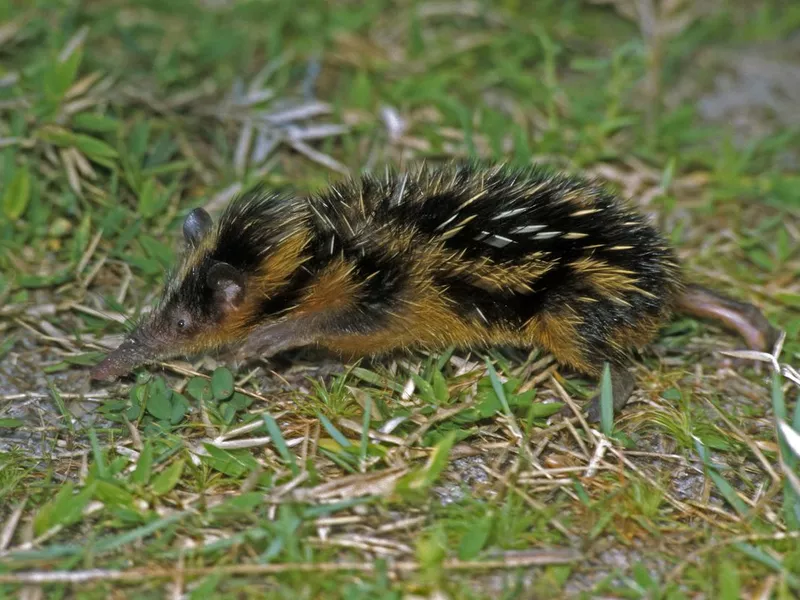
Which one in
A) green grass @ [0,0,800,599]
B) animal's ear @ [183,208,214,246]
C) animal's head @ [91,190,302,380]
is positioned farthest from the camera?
animal's ear @ [183,208,214,246]

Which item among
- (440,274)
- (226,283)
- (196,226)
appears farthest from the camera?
(196,226)

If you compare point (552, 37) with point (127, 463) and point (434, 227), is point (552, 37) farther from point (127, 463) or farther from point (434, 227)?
point (127, 463)

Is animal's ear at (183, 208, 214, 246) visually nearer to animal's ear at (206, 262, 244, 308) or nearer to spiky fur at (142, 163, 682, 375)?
spiky fur at (142, 163, 682, 375)

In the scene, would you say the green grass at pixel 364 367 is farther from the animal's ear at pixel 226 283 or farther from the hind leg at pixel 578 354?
the animal's ear at pixel 226 283

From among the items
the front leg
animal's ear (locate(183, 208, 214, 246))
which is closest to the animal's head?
animal's ear (locate(183, 208, 214, 246))

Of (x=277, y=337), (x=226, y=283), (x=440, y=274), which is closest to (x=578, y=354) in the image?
(x=440, y=274)

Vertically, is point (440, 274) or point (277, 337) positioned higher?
point (440, 274)

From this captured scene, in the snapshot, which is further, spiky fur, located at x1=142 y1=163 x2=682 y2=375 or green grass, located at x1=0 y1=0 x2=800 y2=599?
spiky fur, located at x1=142 y1=163 x2=682 y2=375

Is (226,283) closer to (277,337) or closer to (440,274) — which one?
(277,337)

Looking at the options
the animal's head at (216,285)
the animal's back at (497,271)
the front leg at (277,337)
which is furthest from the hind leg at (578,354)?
the animal's head at (216,285)
